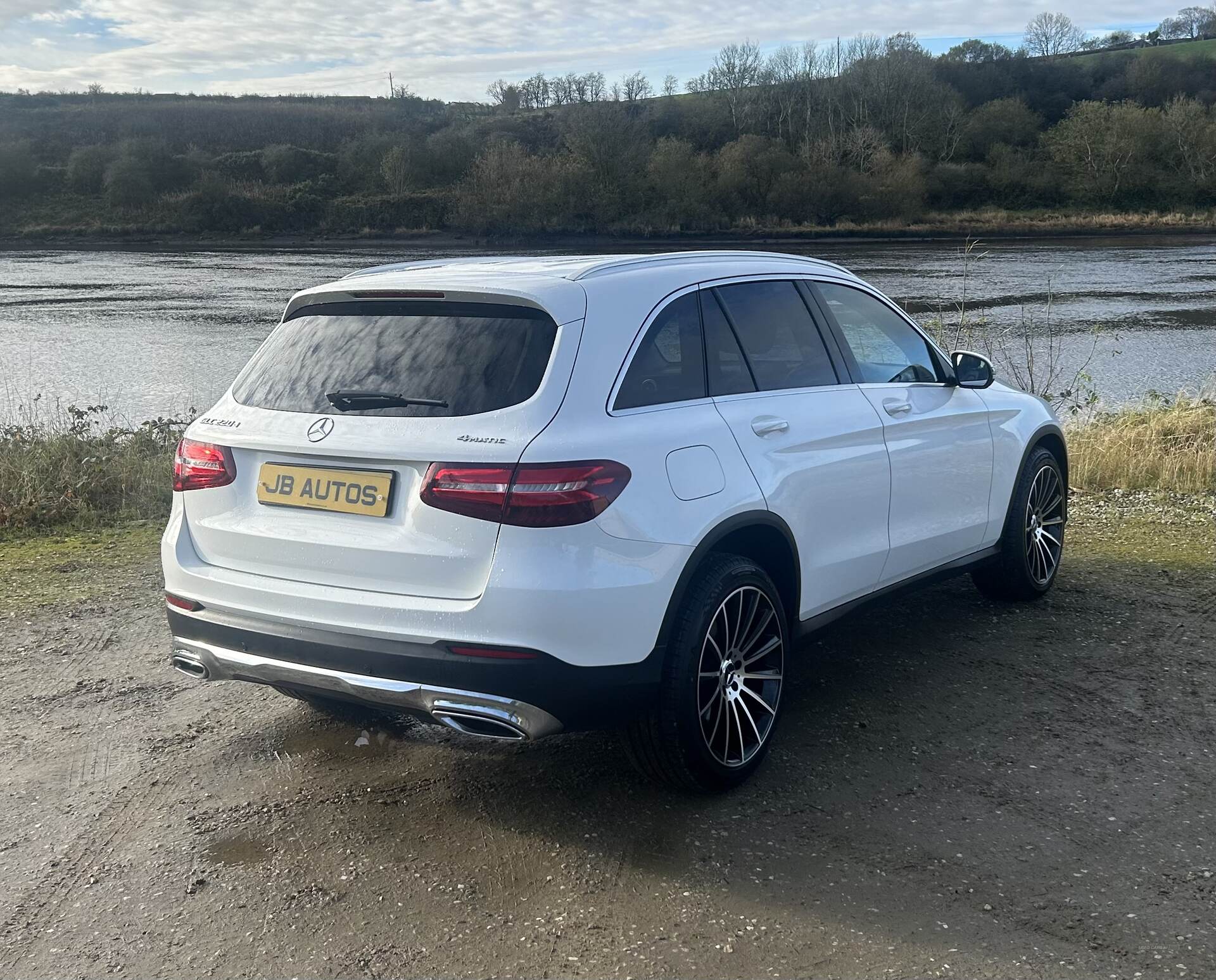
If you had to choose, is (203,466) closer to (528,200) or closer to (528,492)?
(528,492)

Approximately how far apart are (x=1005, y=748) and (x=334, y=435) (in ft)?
8.51

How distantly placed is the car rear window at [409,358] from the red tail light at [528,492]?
21 centimetres

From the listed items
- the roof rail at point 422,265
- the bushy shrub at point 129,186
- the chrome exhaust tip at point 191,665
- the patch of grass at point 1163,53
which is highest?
the patch of grass at point 1163,53

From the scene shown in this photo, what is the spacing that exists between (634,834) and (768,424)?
4.66ft

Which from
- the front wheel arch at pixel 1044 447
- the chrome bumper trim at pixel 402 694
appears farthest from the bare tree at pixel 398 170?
the chrome bumper trim at pixel 402 694

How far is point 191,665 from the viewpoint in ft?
12.5

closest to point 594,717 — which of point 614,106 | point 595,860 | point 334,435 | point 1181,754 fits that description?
point 595,860

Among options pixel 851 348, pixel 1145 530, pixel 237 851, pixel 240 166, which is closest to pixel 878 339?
pixel 851 348

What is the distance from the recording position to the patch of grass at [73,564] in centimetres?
639

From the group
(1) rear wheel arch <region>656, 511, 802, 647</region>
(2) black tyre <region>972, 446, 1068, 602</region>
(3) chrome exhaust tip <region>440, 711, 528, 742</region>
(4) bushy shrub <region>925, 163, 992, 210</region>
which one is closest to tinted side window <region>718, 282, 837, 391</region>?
(1) rear wheel arch <region>656, 511, 802, 647</region>

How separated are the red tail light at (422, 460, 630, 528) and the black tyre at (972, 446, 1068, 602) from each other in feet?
9.65

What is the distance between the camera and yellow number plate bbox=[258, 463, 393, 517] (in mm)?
3398

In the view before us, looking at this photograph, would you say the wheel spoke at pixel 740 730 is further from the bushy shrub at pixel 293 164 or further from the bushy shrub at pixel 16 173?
the bushy shrub at pixel 16 173

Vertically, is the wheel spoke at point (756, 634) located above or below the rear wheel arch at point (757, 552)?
below
